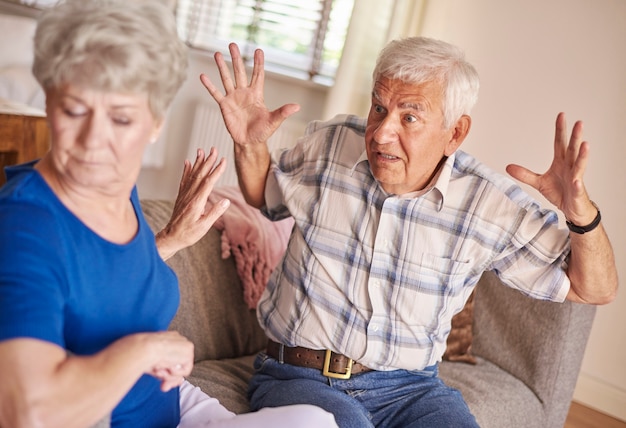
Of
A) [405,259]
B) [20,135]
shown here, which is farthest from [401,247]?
[20,135]

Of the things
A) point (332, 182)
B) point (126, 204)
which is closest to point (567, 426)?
point (332, 182)

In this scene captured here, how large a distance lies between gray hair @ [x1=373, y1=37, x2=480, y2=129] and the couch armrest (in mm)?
913

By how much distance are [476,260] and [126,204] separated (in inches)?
38.7

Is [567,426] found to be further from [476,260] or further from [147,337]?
[147,337]

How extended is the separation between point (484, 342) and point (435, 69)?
3.92ft

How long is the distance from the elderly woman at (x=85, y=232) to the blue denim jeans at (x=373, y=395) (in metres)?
0.70

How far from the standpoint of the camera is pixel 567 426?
3.29 meters

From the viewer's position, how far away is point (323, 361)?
1.84 metres

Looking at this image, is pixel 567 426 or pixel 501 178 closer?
pixel 501 178

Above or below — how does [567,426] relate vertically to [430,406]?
below

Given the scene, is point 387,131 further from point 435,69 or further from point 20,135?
point 20,135

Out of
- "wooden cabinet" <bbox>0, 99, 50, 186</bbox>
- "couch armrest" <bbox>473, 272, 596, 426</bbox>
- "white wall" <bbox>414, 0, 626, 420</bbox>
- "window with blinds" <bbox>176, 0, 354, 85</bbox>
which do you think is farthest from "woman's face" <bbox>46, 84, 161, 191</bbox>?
"window with blinds" <bbox>176, 0, 354, 85</bbox>

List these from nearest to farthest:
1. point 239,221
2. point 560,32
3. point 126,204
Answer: point 126,204 → point 239,221 → point 560,32

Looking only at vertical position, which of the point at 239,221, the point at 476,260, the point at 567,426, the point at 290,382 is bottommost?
the point at 567,426
